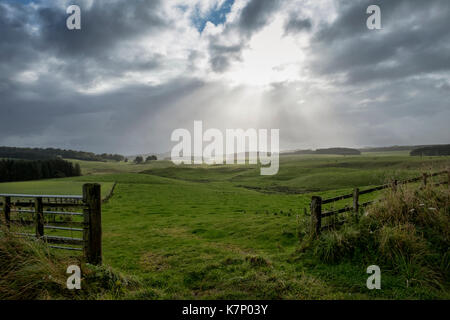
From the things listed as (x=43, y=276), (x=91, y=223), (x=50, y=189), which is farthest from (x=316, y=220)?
(x=50, y=189)

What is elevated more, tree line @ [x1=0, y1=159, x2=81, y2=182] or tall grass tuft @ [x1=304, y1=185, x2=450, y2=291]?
tall grass tuft @ [x1=304, y1=185, x2=450, y2=291]

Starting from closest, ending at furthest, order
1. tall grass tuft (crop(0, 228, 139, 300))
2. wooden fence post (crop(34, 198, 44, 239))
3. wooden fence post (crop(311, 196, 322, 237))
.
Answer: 1. tall grass tuft (crop(0, 228, 139, 300))
2. wooden fence post (crop(34, 198, 44, 239))
3. wooden fence post (crop(311, 196, 322, 237))

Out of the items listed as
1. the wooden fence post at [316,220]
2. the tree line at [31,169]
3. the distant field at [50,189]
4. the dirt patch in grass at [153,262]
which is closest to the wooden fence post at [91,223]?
the dirt patch in grass at [153,262]

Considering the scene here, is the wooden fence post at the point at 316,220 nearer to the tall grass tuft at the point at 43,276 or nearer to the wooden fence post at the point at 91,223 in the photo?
the tall grass tuft at the point at 43,276

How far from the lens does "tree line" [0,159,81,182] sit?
84419 millimetres

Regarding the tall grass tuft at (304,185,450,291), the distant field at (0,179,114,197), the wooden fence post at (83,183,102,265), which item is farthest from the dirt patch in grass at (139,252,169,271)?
the distant field at (0,179,114,197)

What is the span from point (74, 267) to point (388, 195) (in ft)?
33.7

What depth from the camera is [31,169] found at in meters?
89.4

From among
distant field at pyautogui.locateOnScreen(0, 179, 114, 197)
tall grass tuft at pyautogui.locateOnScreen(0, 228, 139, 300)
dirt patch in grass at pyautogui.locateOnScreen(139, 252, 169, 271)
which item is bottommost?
distant field at pyautogui.locateOnScreen(0, 179, 114, 197)

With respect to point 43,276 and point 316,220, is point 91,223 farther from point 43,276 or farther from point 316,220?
point 316,220

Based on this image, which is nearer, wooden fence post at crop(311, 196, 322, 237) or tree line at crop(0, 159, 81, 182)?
wooden fence post at crop(311, 196, 322, 237)

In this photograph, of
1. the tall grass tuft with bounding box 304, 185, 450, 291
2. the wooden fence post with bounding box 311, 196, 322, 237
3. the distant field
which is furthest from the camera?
the distant field

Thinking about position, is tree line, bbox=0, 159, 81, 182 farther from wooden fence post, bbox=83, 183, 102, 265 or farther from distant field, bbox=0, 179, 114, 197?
wooden fence post, bbox=83, 183, 102, 265
